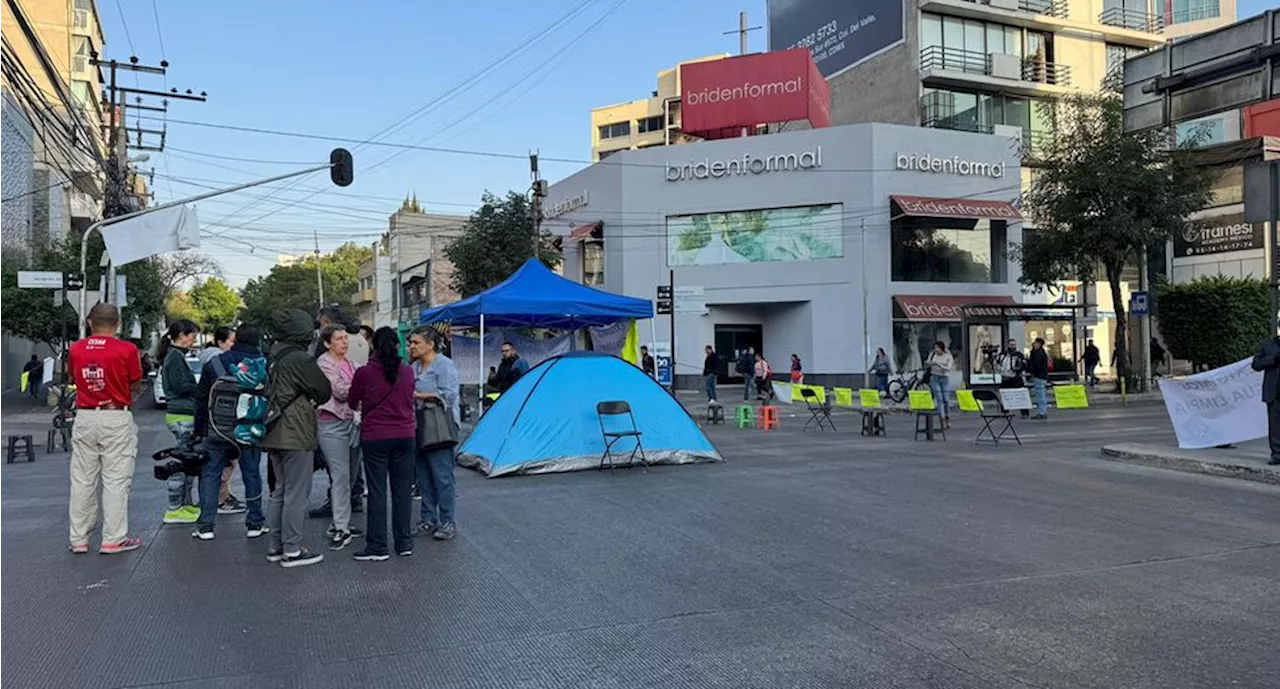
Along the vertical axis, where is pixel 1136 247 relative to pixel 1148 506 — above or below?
above

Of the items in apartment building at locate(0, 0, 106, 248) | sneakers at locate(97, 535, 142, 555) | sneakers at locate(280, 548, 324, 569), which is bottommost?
sneakers at locate(280, 548, 324, 569)

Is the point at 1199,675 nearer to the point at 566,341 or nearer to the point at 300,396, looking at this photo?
the point at 300,396

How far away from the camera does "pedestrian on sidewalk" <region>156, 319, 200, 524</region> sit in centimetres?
765

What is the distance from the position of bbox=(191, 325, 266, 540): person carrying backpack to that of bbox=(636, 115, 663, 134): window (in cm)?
7031

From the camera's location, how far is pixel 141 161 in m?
36.9

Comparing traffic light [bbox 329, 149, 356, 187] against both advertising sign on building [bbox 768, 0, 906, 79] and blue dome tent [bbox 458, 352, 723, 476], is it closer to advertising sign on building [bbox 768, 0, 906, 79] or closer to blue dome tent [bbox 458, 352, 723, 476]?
blue dome tent [bbox 458, 352, 723, 476]

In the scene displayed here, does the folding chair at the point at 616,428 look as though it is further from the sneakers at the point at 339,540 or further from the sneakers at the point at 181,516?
the sneakers at the point at 181,516

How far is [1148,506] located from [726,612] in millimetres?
5538

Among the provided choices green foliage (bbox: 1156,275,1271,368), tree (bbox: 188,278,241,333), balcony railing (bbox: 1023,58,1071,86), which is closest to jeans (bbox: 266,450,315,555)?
green foliage (bbox: 1156,275,1271,368)

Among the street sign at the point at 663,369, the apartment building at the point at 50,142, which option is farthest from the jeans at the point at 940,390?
the apartment building at the point at 50,142

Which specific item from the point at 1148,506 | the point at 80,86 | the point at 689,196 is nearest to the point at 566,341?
the point at 689,196

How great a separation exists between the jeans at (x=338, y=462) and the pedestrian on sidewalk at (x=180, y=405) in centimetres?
152

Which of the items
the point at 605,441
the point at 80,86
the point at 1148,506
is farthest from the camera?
the point at 80,86

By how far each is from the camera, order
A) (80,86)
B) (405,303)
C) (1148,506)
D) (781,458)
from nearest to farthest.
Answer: (1148,506)
(781,458)
(80,86)
(405,303)
